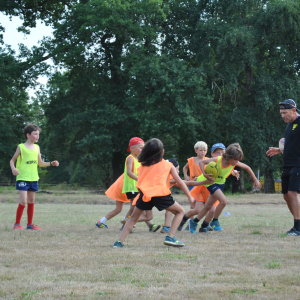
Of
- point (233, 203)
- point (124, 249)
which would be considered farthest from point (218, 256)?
point (233, 203)

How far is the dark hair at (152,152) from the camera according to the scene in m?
6.02

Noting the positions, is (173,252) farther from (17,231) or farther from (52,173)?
(52,173)

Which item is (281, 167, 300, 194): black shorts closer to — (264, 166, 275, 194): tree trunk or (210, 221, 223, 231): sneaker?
(210, 221, 223, 231): sneaker

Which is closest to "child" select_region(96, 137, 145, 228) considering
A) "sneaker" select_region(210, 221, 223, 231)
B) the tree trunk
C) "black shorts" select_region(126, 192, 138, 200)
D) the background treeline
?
"black shorts" select_region(126, 192, 138, 200)

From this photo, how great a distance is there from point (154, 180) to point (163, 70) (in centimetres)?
2199

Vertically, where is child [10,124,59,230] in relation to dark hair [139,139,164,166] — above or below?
below

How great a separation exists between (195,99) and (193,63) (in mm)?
5704

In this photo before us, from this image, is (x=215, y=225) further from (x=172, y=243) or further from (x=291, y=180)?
(x=172, y=243)

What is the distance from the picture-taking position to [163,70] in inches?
1077

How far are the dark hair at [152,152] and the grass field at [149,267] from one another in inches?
47.8

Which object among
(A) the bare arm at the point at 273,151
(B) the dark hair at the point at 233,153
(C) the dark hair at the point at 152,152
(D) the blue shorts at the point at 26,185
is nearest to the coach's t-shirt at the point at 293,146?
(A) the bare arm at the point at 273,151

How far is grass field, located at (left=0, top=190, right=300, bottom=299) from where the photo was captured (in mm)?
3523

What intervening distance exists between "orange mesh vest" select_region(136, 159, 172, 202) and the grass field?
0.76 m

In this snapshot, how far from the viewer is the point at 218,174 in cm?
795
